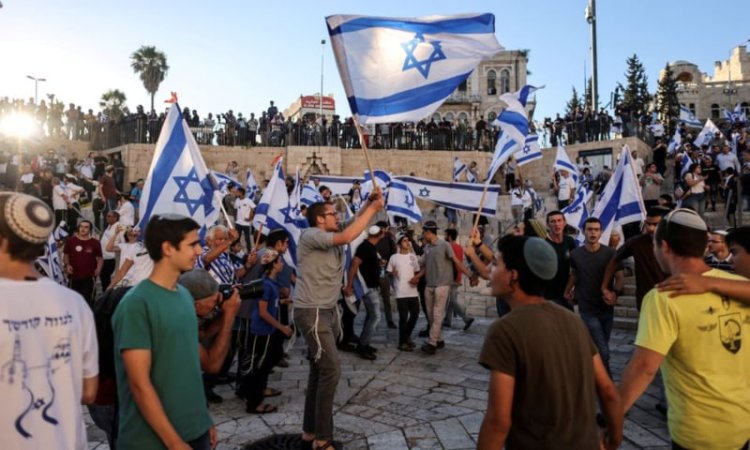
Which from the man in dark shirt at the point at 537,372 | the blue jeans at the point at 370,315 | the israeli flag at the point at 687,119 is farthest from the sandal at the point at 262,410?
the israeli flag at the point at 687,119

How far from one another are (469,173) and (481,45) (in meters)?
15.4

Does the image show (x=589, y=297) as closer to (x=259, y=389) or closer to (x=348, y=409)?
(x=348, y=409)

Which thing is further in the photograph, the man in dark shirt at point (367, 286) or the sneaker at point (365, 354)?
the man in dark shirt at point (367, 286)

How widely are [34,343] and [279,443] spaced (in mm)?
3012

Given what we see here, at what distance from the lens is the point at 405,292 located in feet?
27.1

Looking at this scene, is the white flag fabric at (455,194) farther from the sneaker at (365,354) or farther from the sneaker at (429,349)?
the sneaker at (365,354)

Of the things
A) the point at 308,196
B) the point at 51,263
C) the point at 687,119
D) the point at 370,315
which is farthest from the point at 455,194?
the point at 687,119

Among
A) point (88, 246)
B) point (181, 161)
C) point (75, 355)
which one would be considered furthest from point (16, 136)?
point (75, 355)

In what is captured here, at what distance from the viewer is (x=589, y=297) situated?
5.52 meters

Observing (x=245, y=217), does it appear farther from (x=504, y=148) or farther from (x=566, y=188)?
(x=566, y=188)

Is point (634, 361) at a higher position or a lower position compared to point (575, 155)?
lower

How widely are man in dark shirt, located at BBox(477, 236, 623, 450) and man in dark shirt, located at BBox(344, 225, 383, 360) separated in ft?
17.9

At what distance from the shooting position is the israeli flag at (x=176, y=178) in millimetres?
5539

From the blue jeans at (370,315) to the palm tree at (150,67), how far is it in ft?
133
